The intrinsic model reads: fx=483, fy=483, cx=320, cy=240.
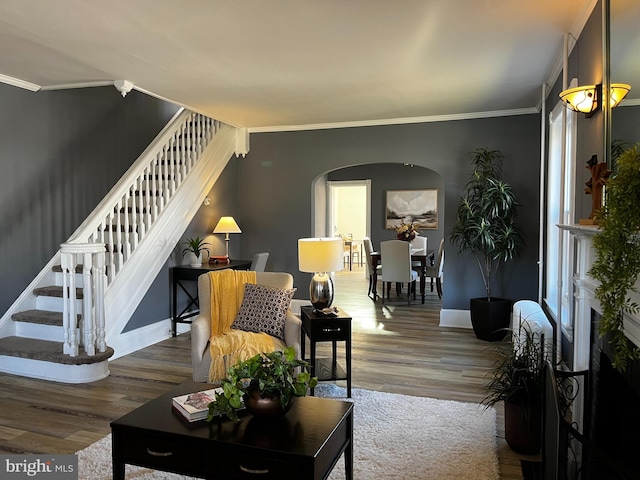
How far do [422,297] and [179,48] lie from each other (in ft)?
17.7

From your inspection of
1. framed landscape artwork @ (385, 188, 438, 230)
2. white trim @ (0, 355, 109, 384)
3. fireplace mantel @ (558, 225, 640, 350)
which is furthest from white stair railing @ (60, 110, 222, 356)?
framed landscape artwork @ (385, 188, 438, 230)

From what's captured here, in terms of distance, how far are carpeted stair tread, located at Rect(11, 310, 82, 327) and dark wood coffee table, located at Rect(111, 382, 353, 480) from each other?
274cm

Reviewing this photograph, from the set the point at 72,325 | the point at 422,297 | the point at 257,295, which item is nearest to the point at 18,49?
the point at 72,325

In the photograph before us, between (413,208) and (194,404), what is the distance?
8.67 m

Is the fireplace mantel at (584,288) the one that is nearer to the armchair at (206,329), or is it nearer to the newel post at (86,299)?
the armchair at (206,329)

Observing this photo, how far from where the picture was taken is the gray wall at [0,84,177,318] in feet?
15.2

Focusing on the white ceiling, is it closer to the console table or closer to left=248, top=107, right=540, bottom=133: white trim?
left=248, top=107, right=540, bottom=133: white trim

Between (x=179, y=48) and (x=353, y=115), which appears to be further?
(x=353, y=115)

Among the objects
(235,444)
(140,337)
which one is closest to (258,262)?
(140,337)

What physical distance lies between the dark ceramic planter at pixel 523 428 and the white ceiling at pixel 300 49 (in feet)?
7.76

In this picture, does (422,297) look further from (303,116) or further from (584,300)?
(584,300)

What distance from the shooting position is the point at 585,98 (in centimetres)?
277

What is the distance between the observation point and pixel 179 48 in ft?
11.9

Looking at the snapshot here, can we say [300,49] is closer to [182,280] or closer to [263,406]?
[263,406]
